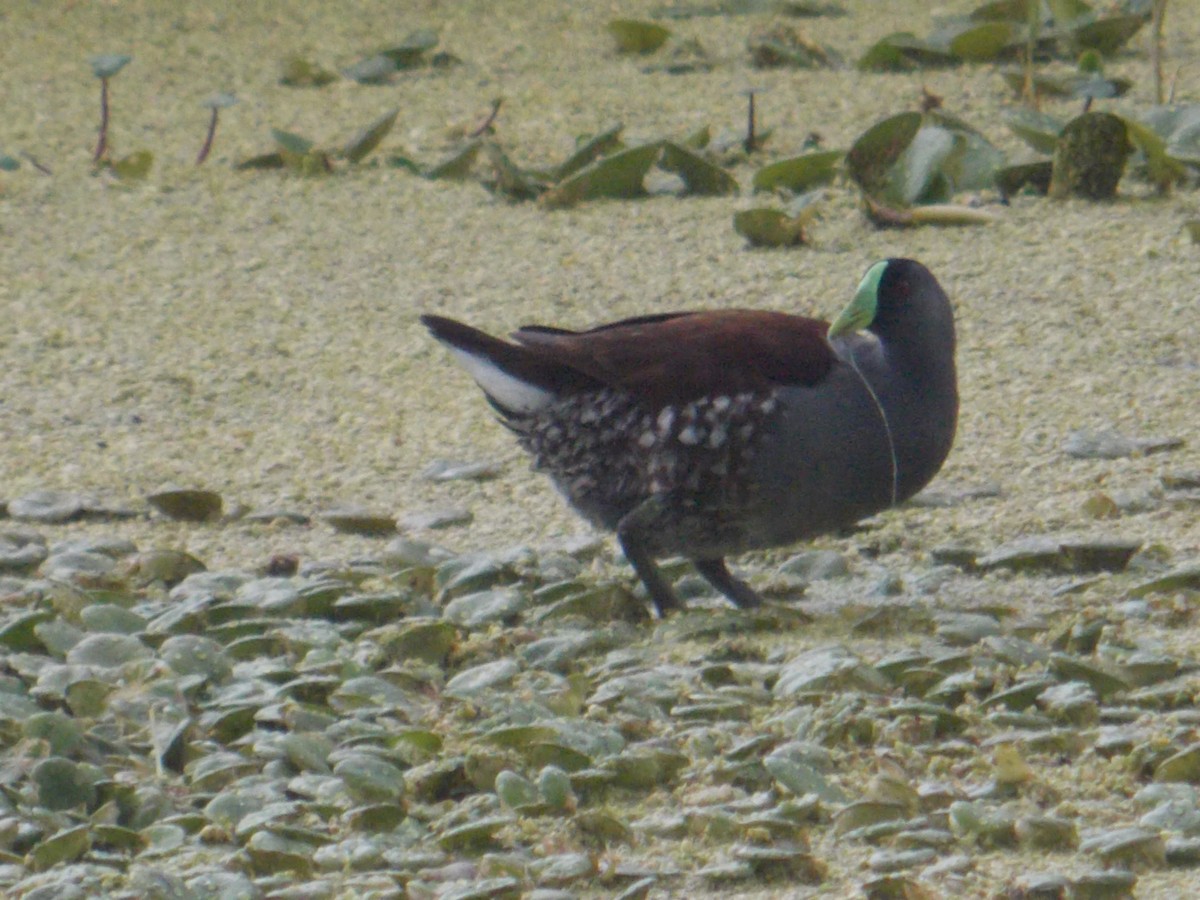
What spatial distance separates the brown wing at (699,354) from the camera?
10.8 ft

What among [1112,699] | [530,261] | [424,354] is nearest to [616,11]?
[530,261]

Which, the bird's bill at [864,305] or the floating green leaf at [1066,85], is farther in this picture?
the floating green leaf at [1066,85]

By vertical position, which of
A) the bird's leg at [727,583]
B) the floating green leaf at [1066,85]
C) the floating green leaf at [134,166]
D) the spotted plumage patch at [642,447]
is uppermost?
the floating green leaf at [1066,85]

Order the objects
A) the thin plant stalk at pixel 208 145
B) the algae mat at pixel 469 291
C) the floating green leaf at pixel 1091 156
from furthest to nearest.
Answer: the thin plant stalk at pixel 208 145 < the floating green leaf at pixel 1091 156 < the algae mat at pixel 469 291

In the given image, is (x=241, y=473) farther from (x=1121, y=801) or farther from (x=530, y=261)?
(x=1121, y=801)

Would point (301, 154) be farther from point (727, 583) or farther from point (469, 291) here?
point (727, 583)

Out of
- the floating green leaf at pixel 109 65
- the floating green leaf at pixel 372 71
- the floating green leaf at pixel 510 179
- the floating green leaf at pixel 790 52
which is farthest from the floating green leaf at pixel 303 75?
the floating green leaf at pixel 790 52

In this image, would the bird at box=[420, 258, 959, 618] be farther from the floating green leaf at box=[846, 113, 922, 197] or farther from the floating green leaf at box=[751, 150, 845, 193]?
the floating green leaf at box=[751, 150, 845, 193]

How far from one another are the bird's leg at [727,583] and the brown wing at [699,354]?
331mm

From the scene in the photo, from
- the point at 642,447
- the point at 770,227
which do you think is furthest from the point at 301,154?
the point at 642,447

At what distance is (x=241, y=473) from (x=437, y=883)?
6.30ft

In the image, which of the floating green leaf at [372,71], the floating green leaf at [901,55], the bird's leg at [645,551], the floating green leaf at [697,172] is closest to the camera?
the bird's leg at [645,551]

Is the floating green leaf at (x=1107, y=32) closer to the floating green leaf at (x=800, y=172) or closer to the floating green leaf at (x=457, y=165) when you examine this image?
the floating green leaf at (x=800, y=172)

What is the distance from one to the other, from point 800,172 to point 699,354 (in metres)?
2.53
